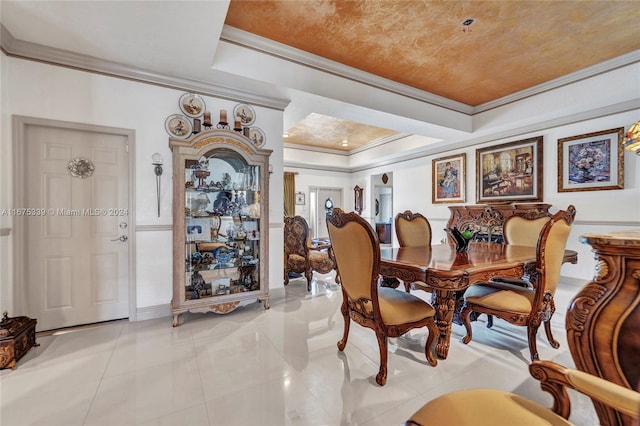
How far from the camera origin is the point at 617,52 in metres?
3.07

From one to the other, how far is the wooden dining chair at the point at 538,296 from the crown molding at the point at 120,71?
306 cm

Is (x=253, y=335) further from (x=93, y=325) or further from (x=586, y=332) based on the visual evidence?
(x=586, y=332)

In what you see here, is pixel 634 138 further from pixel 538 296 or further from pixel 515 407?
pixel 515 407

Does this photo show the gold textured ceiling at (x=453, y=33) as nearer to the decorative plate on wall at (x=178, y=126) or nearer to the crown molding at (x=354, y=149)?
the decorative plate on wall at (x=178, y=126)

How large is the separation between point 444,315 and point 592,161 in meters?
3.85

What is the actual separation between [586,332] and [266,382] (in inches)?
67.5

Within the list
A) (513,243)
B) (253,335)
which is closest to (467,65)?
(513,243)

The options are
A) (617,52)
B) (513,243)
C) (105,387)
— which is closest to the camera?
(105,387)

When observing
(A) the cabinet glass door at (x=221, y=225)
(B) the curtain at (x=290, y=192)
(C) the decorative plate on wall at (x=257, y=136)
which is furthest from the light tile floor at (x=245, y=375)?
(B) the curtain at (x=290, y=192)

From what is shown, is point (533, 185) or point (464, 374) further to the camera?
point (533, 185)

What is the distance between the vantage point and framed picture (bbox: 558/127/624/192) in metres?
3.63

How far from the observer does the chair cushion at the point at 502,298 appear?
1.99 meters

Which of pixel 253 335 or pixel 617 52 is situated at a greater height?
pixel 617 52

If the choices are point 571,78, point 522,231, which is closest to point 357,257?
point 522,231
